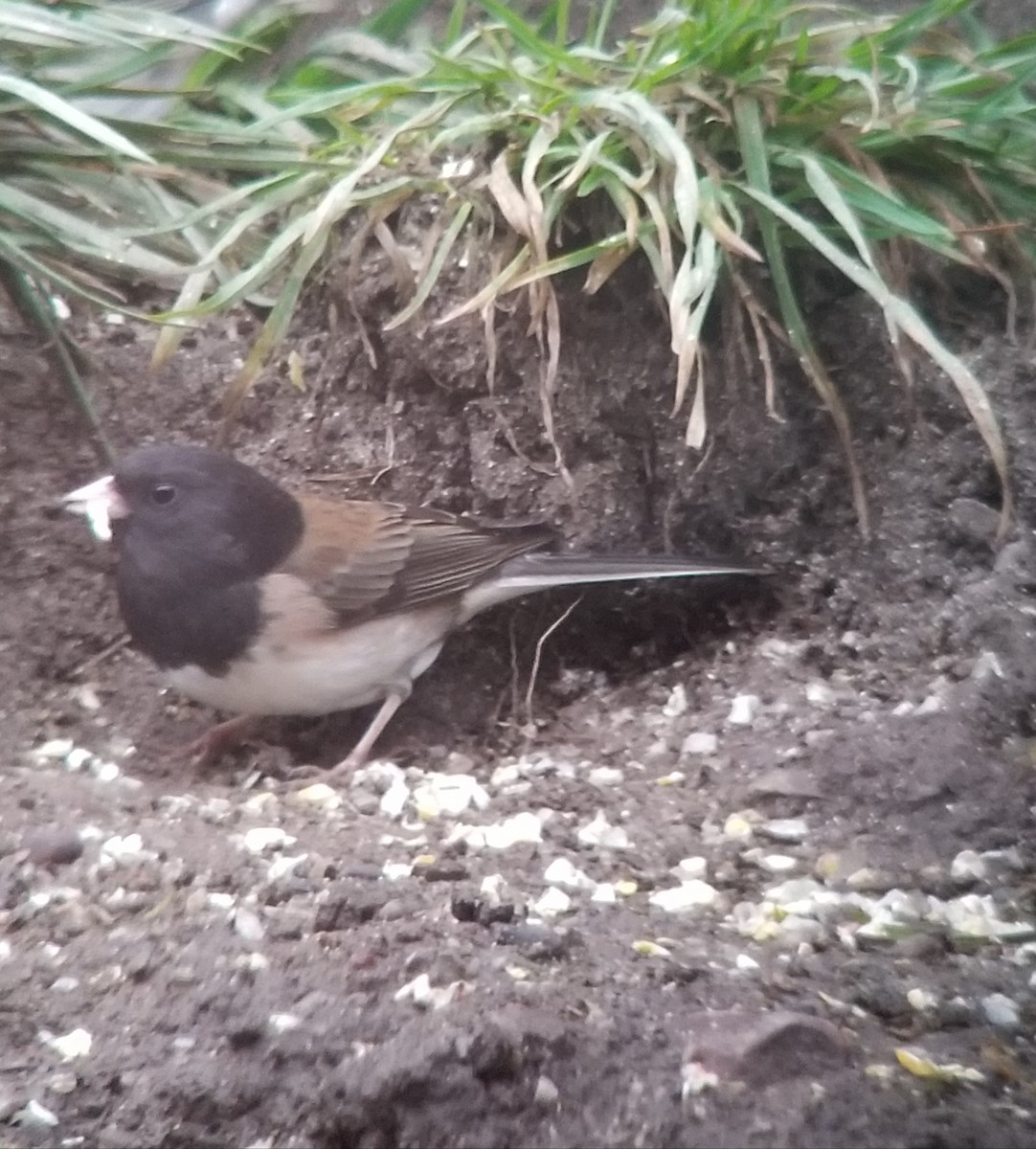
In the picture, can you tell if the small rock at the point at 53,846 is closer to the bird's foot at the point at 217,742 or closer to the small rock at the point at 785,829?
the bird's foot at the point at 217,742

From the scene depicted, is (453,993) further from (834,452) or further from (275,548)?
(834,452)

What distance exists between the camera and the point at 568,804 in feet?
5.95

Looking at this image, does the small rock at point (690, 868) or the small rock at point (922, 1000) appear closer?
the small rock at point (922, 1000)

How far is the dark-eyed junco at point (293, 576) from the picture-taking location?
1996 millimetres

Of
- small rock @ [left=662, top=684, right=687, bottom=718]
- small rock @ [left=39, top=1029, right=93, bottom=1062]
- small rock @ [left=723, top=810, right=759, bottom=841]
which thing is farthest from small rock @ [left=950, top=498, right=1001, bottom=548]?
small rock @ [left=39, top=1029, right=93, bottom=1062]

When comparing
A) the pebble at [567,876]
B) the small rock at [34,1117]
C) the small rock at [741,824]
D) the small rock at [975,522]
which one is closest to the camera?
the small rock at [34,1117]

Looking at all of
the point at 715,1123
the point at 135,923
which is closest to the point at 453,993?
the point at 715,1123

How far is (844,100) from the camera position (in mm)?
2084

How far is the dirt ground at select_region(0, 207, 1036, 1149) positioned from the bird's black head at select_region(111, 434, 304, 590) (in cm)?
29

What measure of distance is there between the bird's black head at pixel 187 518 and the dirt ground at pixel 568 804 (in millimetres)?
293

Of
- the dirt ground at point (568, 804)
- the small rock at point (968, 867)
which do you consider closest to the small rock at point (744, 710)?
the dirt ground at point (568, 804)

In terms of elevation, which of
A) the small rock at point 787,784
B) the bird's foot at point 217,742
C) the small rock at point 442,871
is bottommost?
the bird's foot at point 217,742

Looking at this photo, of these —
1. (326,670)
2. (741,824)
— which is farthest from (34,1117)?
(326,670)

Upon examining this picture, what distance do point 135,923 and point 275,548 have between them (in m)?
0.90
